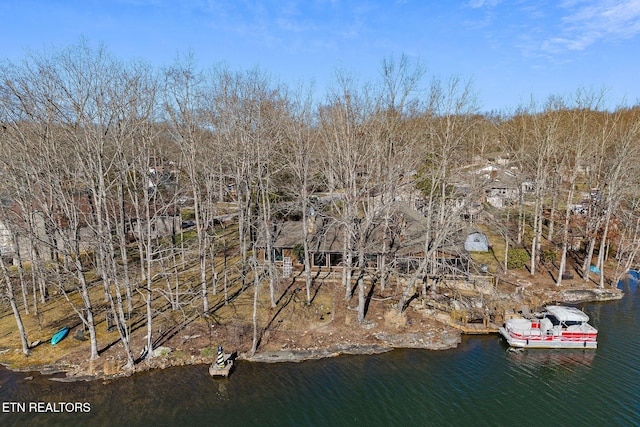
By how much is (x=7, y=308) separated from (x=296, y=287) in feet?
66.3

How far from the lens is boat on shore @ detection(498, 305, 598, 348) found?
21.9 metres

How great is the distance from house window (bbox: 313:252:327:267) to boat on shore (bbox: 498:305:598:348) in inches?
584

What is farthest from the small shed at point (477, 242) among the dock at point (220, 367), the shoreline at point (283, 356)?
the dock at point (220, 367)

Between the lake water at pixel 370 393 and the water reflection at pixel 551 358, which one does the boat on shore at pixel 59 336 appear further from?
the water reflection at pixel 551 358

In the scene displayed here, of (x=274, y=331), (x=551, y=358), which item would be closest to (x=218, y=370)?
(x=274, y=331)

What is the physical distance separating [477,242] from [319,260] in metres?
17.9

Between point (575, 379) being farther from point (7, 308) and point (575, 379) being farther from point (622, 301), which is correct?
point (7, 308)

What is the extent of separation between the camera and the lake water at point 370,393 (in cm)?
1616

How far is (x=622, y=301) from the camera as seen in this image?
28.7 metres

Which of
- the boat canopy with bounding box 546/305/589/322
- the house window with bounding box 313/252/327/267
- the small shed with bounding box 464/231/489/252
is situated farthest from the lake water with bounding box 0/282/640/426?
the small shed with bounding box 464/231/489/252

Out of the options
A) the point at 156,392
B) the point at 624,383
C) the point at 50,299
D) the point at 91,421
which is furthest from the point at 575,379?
the point at 50,299

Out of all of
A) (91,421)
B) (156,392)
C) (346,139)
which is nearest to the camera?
(91,421)

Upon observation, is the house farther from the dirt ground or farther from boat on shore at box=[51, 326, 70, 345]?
boat on shore at box=[51, 326, 70, 345]

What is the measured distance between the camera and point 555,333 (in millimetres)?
22109
